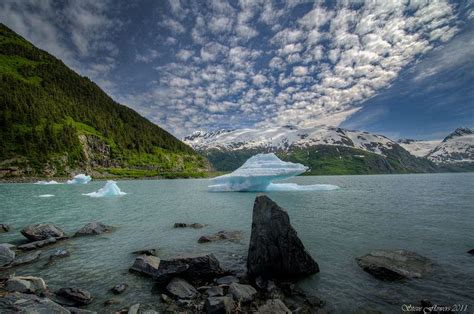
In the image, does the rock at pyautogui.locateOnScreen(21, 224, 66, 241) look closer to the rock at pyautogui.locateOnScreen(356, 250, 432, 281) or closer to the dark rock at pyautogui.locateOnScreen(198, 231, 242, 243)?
the dark rock at pyautogui.locateOnScreen(198, 231, 242, 243)

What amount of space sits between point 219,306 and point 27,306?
5812mm

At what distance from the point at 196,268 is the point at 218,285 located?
1386 millimetres

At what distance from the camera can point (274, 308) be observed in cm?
819

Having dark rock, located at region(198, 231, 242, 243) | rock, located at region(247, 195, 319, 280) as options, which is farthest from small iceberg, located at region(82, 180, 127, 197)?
rock, located at region(247, 195, 319, 280)

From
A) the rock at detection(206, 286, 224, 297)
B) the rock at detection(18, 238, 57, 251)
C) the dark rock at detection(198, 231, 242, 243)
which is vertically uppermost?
the rock at detection(206, 286, 224, 297)

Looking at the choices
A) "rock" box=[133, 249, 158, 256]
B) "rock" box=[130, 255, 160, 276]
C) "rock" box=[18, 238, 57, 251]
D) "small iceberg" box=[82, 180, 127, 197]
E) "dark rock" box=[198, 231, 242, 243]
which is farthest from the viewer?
"small iceberg" box=[82, 180, 127, 197]

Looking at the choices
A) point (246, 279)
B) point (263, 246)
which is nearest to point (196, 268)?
point (246, 279)

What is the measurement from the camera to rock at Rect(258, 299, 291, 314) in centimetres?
802

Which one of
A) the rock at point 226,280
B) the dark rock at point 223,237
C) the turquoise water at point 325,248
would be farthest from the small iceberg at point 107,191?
the rock at point 226,280

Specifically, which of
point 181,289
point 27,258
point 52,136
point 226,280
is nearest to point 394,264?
point 226,280

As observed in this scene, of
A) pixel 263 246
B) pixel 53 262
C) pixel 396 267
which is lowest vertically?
pixel 53 262

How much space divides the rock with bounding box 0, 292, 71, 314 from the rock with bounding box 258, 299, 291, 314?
6.21m

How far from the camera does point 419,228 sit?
2055 centimetres

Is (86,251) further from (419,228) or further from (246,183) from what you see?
(246,183)
